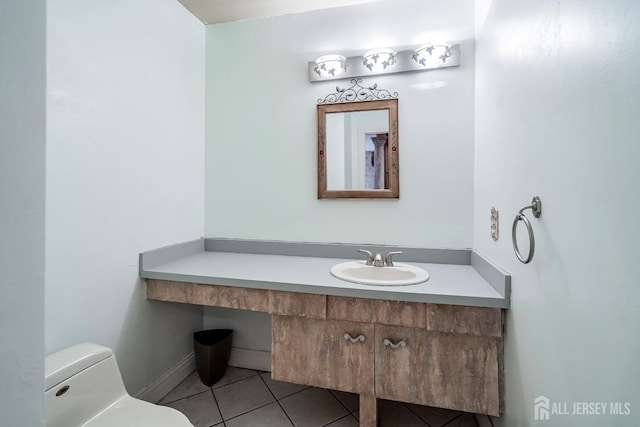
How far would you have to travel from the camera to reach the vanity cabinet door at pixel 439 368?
3.96 feet

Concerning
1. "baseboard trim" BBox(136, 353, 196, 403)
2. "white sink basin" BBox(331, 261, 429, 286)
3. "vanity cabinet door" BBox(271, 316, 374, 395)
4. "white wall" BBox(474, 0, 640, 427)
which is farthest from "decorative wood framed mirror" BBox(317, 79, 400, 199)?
"baseboard trim" BBox(136, 353, 196, 403)

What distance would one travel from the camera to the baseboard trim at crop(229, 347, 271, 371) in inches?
81.0

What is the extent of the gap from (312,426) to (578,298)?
56.7 inches

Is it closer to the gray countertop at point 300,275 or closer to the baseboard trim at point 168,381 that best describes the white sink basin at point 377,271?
the gray countertop at point 300,275

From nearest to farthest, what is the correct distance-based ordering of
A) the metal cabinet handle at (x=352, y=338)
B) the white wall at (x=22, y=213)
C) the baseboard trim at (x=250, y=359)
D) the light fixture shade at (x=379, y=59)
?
the white wall at (x=22, y=213) → the metal cabinet handle at (x=352, y=338) → the light fixture shade at (x=379, y=59) → the baseboard trim at (x=250, y=359)

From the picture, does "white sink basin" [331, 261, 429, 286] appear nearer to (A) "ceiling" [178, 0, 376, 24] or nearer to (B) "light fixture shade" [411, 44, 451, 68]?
(B) "light fixture shade" [411, 44, 451, 68]

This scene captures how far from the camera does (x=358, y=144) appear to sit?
1.86 m

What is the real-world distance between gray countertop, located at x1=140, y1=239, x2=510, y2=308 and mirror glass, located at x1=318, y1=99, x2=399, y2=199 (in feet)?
1.56

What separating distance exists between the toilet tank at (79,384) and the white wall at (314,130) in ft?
3.45

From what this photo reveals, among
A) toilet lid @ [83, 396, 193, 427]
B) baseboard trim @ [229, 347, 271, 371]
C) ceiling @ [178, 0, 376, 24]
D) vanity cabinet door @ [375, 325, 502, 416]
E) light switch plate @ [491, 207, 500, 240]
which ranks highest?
ceiling @ [178, 0, 376, 24]

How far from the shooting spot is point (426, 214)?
1775 millimetres

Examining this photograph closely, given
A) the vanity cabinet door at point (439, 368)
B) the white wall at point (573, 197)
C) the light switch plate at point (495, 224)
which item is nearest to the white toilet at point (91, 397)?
the vanity cabinet door at point (439, 368)

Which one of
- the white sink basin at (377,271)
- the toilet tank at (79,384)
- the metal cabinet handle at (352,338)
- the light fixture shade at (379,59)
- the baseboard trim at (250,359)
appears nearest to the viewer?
the toilet tank at (79,384)


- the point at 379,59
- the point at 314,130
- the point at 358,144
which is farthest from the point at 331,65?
the point at 358,144
